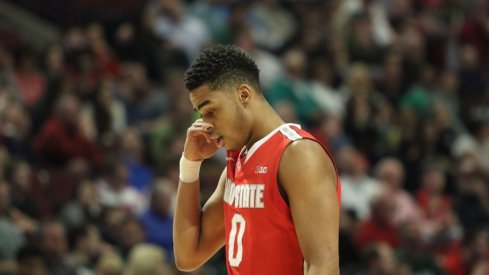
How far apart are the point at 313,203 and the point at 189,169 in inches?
38.9

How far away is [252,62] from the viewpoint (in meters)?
4.97

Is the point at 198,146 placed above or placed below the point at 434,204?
above

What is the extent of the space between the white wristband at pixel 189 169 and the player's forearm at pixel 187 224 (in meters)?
0.03

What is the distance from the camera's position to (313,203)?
4.59 meters

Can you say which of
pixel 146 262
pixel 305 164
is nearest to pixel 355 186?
pixel 146 262

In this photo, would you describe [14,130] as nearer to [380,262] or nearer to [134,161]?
[134,161]


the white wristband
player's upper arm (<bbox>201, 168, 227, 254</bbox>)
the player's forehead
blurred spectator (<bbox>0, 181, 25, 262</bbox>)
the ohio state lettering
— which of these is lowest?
blurred spectator (<bbox>0, 181, 25, 262</bbox>)

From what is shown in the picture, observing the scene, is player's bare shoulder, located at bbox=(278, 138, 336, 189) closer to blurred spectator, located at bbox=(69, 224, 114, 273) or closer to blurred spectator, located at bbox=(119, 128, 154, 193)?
blurred spectator, located at bbox=(69, 224, 114, 273)

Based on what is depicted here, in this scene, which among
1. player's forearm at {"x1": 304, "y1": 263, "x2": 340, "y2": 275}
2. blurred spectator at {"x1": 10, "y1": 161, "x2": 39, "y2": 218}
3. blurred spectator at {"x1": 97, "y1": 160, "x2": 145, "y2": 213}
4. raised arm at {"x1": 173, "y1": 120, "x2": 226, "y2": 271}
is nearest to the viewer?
player's forearm at {"x1": 304, "y1": 263, "x2": 340, "y2": 275}

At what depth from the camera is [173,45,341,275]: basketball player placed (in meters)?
4.61

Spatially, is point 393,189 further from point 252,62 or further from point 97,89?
point 252,62

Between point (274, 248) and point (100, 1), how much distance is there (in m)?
11.9

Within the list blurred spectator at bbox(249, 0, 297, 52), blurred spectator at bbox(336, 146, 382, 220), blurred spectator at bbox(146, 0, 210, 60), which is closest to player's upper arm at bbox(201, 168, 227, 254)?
blurred spectator at bbox(336, 146, 382, 220)

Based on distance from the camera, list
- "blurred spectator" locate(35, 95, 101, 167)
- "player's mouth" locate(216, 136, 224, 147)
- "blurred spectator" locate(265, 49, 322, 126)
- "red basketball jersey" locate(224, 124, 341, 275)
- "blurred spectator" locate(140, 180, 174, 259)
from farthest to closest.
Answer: "blurred spectator" locate(265, 49, 322, 126)
"blurred spectator" locate(35, 95, 101, 167)
"blurred spectator" locate(140, 180, 174, 259)
"player's mouth" locate(216, 136, 224, 147)
"red basketball jersey" locate(224, 124, 341, 275)
